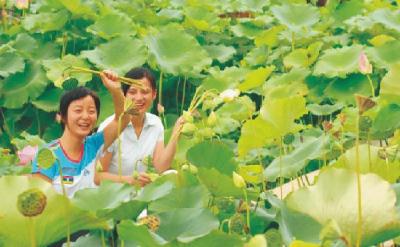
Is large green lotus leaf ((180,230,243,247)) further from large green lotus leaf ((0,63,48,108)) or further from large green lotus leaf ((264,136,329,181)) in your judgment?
large green lotus leaf ((0,63,48,108))

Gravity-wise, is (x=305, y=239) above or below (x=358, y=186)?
below

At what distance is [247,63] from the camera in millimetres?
4469

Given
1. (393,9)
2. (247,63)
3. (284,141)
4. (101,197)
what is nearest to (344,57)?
(247,63)

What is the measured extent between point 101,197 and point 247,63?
10.2ft

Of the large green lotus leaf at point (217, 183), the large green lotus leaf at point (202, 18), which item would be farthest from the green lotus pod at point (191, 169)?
the large green lotus leaf at point (202, 18)

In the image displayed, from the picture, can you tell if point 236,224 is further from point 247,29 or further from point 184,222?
point 247,29

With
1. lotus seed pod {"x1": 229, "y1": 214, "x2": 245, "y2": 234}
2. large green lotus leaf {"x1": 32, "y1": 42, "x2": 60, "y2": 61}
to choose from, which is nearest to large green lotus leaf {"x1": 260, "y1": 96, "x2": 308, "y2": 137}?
lotus seed pod {"x1": 229, "y1": 214, "x2": 245, "y2": 234}

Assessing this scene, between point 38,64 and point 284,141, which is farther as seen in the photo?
point 38,64

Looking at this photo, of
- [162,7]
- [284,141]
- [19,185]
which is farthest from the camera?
[162,7]

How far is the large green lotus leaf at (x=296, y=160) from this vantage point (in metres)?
1.80

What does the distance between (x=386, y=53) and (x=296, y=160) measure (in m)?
2.19

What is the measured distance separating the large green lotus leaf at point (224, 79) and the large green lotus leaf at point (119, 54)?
32cm

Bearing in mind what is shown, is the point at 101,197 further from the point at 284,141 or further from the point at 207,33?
the point at 207,33

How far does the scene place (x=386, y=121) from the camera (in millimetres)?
1889
